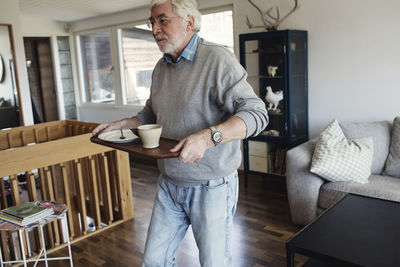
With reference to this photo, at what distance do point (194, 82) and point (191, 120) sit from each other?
0.14 m

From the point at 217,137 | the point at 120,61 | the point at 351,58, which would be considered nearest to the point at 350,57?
the point at 351,58

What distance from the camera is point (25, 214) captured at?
91.5 inches

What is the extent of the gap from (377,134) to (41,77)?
5902 millimetres

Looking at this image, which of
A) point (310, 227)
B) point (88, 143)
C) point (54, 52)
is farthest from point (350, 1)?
point (54, 52)

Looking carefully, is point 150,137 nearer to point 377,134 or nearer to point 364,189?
A: point 364,189

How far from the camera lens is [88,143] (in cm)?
311

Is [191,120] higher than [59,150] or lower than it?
higher

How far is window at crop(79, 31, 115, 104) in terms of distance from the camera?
6.18 m

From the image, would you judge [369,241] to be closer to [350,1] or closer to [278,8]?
[350,1]

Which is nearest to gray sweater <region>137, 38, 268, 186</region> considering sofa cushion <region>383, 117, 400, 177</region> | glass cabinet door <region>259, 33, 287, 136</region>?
sofa cushion <region>383, 117, 400, 177</region>

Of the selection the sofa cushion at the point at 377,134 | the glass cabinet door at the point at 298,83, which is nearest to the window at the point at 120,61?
the glass cabinet door at the point at 298,83

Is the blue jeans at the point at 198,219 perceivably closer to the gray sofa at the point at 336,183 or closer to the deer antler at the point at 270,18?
the gray sofa at the point at 336,183

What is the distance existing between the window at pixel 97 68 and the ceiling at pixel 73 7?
0.39m

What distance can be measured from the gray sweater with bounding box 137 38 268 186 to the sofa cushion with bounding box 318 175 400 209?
5.31 ft
